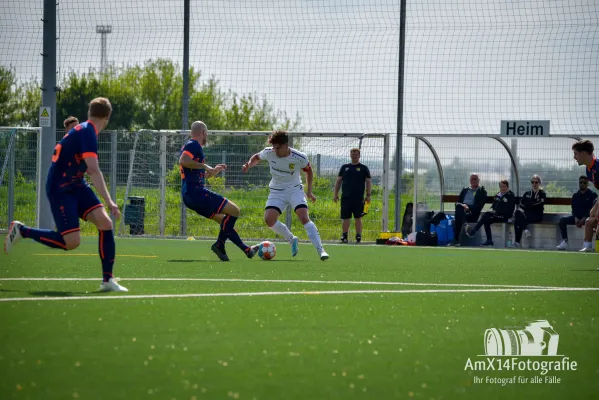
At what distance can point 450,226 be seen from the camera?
71.6 feet

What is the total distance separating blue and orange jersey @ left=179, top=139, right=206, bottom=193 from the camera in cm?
1374

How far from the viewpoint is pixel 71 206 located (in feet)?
29.0

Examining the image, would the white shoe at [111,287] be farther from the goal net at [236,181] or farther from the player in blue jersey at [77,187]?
the goal net at [236,181]

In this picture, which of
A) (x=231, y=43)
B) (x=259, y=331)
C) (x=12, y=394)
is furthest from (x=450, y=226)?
(x=12, y=394)

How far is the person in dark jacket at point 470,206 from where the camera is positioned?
21.9 metres

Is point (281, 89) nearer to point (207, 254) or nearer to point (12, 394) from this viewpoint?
point (207, 254)

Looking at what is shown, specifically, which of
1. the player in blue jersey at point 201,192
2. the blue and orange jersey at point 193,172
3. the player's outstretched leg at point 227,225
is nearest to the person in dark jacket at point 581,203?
the player's outstretched leg at point 227,225

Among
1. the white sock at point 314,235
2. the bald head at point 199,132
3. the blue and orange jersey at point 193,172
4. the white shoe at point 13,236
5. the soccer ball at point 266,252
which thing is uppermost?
the bald head at point 199,132

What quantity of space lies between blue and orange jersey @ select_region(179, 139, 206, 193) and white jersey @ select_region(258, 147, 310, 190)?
1.24 metres

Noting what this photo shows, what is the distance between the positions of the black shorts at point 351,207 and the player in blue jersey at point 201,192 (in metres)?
7.83

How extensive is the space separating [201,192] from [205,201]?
0.46 feet

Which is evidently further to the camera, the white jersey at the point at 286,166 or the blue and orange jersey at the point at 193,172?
the white jersey at the point at 286,166

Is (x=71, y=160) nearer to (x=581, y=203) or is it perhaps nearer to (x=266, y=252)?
(x=266, y=252)

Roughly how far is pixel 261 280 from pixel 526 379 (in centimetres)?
538
